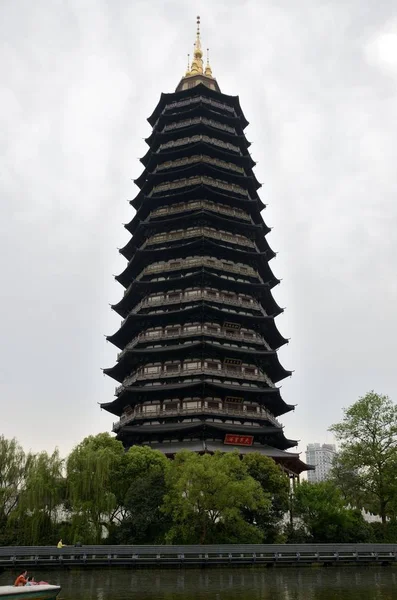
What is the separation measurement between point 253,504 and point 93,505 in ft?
31.4

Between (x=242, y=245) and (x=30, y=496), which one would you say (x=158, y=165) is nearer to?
(x=242, y=245)

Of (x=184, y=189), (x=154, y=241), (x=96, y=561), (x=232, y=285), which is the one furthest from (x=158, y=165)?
(x=96, y=561)

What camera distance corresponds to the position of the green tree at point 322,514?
A: 3478 centimetres

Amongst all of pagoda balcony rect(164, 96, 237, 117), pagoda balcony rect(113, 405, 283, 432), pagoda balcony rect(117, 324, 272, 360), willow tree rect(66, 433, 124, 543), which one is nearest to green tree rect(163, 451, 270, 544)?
willow tree rect(66, 433, 124, 543)

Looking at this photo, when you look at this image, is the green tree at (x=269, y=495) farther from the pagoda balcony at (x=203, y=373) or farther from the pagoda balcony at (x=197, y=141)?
the pagoda balcony at (x=197, y=141)

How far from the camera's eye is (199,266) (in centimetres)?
5012

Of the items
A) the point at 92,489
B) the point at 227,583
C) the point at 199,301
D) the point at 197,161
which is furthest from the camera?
the point at 197,161

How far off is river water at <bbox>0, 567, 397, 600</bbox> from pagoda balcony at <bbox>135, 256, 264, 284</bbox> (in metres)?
28.0

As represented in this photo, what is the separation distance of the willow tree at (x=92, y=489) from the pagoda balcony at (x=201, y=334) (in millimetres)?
14807

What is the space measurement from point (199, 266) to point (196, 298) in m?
3.29

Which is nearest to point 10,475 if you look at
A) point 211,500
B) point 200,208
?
point 211,500

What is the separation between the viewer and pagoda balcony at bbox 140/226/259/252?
52719mm

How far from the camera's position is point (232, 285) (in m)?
51.0

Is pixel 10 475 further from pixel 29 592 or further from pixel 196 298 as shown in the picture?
pixel 196 298
